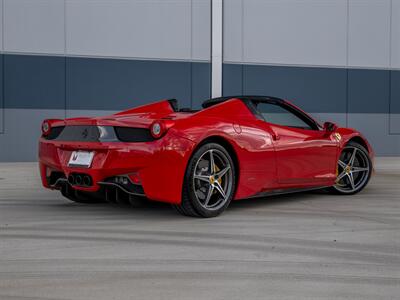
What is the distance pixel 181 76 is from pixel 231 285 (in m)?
10.4

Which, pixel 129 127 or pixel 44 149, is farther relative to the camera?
pixel 44 149

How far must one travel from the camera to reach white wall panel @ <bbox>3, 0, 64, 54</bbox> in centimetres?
1134

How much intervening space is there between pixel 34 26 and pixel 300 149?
27.7 feet

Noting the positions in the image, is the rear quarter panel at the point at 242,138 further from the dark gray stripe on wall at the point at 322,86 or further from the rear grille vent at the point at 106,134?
the dark gray stripe on wall at the point at 322,86

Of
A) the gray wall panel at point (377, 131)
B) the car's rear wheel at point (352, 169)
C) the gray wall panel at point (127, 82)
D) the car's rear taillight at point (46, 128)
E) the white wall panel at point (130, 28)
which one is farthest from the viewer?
the gray wall panel at point (377, 131)

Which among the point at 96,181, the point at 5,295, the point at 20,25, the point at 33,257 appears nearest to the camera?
the point at 5,295

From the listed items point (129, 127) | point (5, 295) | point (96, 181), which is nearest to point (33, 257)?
point (5, 295)

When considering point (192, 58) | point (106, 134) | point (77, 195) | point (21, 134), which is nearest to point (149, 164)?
point (106, 134)

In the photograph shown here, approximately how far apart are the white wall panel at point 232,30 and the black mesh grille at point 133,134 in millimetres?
8963

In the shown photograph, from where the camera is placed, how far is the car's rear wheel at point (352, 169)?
19.3ft

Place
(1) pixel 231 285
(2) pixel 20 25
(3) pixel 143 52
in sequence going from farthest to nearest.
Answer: (3) pixel 143 52, (2) pixel 20 25, (1) pixel 231 285

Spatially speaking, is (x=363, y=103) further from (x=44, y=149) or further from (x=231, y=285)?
(x=231, y=285)

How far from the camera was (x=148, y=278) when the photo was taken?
8.66 ft

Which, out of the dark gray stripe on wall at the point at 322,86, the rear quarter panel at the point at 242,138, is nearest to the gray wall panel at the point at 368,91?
the dark gray stripe on wall at the point at 322,86
